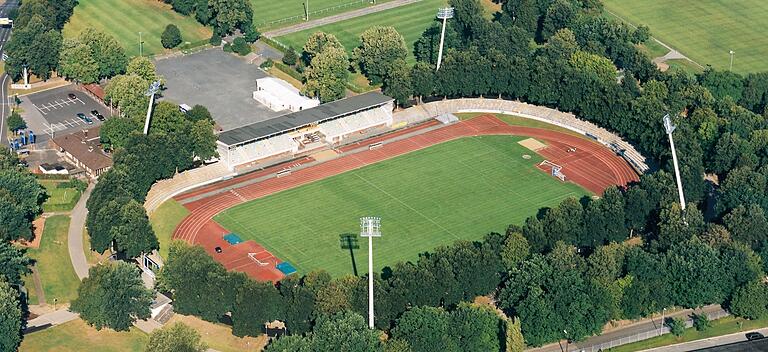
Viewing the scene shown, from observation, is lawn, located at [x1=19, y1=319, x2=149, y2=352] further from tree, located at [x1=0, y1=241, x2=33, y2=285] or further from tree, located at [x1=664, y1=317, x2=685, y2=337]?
tree, located at [x1=664, y1=317, x2=685, y2=337]

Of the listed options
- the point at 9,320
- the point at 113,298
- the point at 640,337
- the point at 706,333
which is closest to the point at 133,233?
the point at 113,298

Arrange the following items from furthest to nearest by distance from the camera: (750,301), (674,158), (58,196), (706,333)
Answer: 1. (58,196)
2. (674,158)
3. (750,301)
4. (706,333)

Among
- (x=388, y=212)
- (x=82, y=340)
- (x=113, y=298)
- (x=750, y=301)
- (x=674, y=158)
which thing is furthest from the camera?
(x=388, y=212)

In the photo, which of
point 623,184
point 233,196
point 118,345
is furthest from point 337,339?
point 623,184

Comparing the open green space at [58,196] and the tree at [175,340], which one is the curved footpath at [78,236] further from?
the tree at [175,340]

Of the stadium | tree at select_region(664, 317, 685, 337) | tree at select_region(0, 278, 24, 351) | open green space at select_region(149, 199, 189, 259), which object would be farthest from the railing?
tree at select_region(0, 278, 24, 351)

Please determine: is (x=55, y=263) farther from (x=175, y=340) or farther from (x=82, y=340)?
(x=175, y=340)

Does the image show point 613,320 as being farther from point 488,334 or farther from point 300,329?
point 300,329
